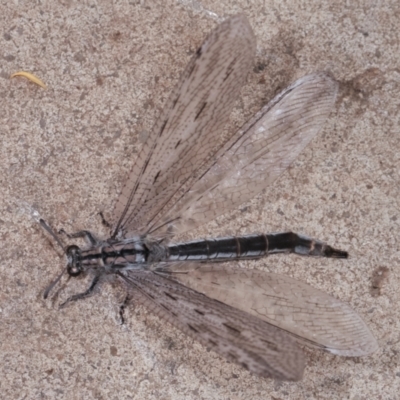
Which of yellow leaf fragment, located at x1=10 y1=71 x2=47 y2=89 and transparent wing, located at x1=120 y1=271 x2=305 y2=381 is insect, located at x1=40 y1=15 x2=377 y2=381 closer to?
transparent wing, located at x1=120 y1=271 x2=305 y2=381

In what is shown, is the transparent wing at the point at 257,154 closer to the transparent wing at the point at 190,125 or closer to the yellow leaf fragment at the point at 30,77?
the transparent wing at the point at 190,125

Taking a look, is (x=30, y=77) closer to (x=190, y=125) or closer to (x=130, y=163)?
(x=130, y=163)

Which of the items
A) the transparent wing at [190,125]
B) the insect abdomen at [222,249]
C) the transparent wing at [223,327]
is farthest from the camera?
the insect abdomen at [222,249]

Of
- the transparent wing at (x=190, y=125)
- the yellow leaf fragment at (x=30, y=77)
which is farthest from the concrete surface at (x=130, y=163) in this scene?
the transparent wing at (x=190, y=125)

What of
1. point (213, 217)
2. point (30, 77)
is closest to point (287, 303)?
point (213, 217)

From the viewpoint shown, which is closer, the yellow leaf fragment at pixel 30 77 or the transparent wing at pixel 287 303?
the transparent wing at pixel 287 303

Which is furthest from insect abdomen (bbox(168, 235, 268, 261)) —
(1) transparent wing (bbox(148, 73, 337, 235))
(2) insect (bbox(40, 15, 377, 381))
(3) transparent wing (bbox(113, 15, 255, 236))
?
(3) transparent wing (bbox(113, 15, 255, 236))

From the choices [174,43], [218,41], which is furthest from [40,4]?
[218,41]

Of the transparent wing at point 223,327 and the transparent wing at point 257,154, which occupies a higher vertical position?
the transparent wing at point 257,154

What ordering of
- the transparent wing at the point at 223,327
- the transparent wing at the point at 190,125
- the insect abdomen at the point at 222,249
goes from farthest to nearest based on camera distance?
the insect abdomen at the point at 222,249 → the transparent wing at the point at 190,125 → the transparent wing at the point at 223,327
